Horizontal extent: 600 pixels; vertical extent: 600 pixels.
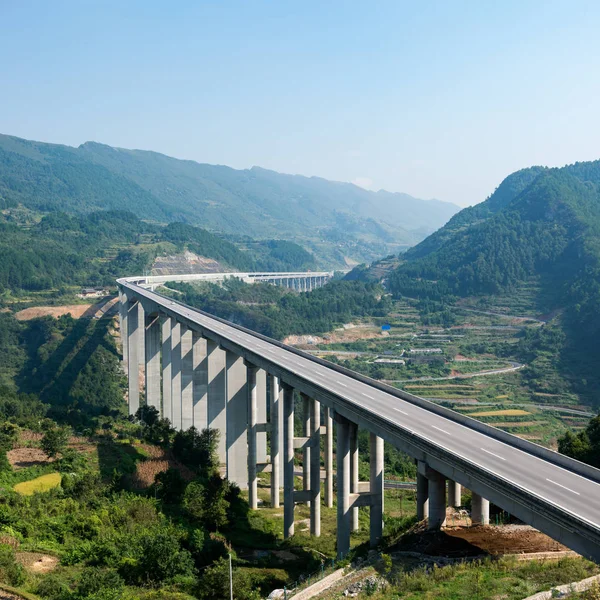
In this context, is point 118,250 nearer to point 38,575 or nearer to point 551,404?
point 551,404

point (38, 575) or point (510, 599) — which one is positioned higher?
point (510, 599)

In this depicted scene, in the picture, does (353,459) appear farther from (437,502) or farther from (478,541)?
(478,541)

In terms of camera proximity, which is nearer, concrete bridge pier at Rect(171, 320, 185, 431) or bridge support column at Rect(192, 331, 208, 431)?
bridge support column at Rect(192, 331, 208, 431)

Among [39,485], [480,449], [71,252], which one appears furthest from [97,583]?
[71,252]

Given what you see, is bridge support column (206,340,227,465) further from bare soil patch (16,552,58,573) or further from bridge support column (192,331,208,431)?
bare soil patch (16,552,58,573)

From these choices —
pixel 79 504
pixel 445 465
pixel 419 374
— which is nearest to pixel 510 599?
pixel 445 465

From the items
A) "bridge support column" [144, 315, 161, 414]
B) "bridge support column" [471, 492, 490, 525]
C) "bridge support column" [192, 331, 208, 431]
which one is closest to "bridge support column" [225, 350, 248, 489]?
"bridge support column" [192, 331, 208, 431]
